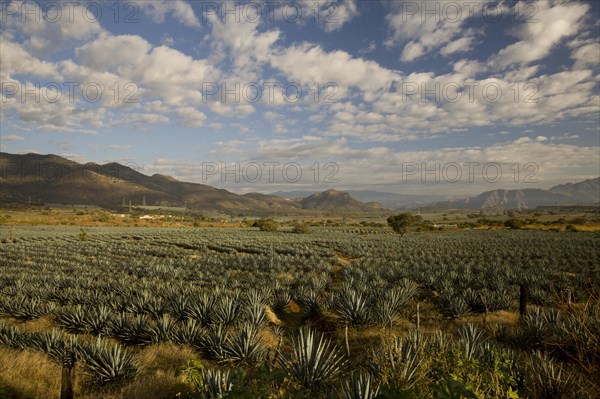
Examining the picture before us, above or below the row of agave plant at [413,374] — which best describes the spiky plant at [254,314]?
below

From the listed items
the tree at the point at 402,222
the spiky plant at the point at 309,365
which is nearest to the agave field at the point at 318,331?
the spiky plant at the point at 309,365

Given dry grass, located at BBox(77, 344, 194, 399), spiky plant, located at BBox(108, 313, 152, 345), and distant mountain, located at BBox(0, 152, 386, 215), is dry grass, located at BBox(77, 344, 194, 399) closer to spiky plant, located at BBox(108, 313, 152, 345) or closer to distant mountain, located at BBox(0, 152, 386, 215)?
spiky plant, located at BBox(108, 313, 152, 345)

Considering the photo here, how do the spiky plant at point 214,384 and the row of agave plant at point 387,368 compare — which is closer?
the row of agave plant at point 387,368

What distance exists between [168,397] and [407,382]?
3.49 meters

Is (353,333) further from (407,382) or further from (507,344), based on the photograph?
(407,382)

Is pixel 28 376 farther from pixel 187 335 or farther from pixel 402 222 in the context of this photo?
pixel 402 222

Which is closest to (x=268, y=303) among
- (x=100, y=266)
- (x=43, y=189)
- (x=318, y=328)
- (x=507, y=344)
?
(x=318, y=328)

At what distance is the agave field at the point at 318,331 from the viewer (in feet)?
14.5

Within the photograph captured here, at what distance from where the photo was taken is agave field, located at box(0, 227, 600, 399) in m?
4.43

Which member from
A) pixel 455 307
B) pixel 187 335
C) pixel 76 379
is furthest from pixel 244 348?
pixel 455 307

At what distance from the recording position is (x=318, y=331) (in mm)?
9891

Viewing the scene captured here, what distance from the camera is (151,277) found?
16.1 meters

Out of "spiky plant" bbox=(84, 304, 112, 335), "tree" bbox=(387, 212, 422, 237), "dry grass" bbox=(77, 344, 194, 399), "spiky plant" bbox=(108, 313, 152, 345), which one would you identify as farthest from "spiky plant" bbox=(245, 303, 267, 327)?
"tree" bbox=(387, 212, 422, 237)

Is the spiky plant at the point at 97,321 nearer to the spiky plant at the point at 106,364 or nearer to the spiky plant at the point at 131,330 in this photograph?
the spiky plant at the point at 131,330
